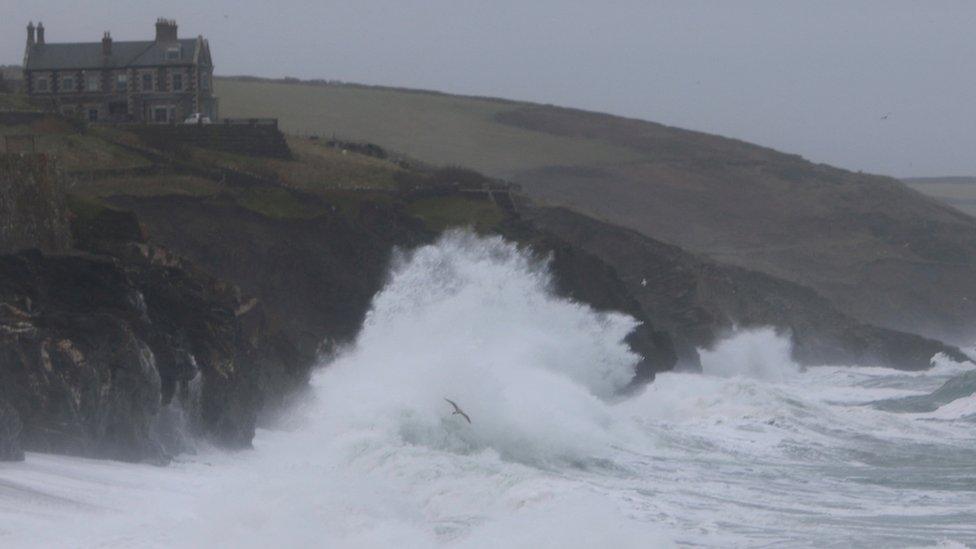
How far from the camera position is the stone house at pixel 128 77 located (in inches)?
2030

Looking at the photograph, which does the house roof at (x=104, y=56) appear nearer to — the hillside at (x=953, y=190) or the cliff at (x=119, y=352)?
the cliff at (x=119, y=352)

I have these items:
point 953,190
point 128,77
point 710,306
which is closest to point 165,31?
point 128,77

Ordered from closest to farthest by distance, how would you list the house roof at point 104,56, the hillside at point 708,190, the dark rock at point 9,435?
the dark rock at point 9,435, the house roof at point 104,56, the hillside at point 708,190

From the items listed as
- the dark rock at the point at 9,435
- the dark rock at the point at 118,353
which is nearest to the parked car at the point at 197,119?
the dark rock at the point at 118,353

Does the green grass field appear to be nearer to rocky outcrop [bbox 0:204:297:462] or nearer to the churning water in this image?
the churning water

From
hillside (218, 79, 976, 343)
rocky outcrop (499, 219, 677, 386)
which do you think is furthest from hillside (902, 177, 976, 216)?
rocky outcrop (499, 219, 677, 386)

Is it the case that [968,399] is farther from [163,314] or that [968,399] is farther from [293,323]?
[163,314]

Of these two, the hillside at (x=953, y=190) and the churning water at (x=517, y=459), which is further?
the hillside at (x=953, y=190)

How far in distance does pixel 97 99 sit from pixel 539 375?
2133 centimetres

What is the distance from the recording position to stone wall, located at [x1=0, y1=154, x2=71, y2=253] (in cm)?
2237

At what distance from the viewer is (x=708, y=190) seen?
88.2 meters

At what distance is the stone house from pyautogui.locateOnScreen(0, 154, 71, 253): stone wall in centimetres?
2803

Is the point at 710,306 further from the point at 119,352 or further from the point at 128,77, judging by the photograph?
the point at 119,352

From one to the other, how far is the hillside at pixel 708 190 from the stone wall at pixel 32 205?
46214 mm
